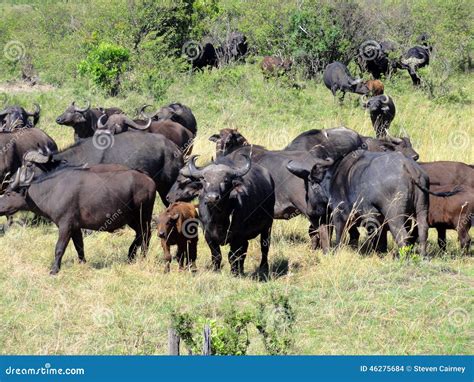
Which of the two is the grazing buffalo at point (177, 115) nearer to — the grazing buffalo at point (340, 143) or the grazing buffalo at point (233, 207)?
the grazing buffalo at point (340, 143)

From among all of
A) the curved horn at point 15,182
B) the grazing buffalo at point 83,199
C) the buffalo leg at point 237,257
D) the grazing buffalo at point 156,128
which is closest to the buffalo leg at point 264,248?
the buffalo leg at point 237,257

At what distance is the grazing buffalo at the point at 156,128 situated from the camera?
44.6 feet

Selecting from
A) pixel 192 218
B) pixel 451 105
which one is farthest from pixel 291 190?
pixel 451 105

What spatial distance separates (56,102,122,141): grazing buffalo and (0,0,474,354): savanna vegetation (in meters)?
1.59

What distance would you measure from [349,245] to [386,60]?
1472cm

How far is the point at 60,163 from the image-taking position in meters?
10.6

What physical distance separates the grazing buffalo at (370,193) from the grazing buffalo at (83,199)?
1.92 m

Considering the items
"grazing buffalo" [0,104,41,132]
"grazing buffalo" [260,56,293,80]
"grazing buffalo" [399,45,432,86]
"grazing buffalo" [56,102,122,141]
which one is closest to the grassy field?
"grazing buffalo" [56,102,122,141]

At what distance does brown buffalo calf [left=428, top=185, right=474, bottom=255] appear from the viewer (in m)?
9.76

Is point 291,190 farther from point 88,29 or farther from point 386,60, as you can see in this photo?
point 88,29

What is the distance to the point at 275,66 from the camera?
76.2 ft

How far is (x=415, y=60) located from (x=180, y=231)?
51.6ft

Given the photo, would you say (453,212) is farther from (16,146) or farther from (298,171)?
(16,146)

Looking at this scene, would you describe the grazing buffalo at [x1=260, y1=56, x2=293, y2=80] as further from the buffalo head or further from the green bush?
the buffalo head
